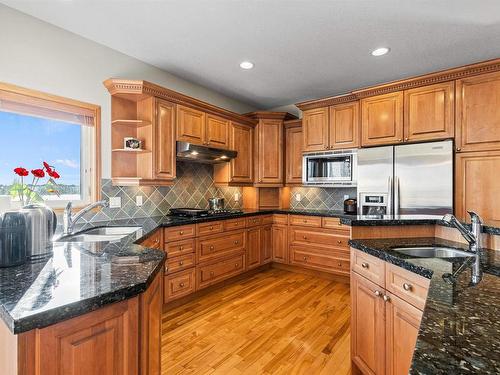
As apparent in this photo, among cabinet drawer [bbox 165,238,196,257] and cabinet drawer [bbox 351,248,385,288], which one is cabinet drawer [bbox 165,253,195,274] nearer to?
cabinet drawer [bbox 165,238,196,257]

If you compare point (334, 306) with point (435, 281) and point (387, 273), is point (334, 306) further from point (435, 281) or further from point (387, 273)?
point (435, 281)

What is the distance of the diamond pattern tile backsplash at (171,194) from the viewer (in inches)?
110

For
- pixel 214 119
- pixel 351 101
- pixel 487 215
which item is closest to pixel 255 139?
pixel 214 119

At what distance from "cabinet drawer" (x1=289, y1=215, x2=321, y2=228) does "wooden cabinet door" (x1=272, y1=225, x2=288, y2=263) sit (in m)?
0.20

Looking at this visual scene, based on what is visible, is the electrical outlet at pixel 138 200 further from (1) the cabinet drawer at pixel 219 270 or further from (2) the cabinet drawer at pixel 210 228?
(1) the cabinet drawer at pixel 219 270

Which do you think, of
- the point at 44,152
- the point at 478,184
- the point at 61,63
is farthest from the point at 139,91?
the point at 478,184

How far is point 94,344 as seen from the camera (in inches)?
35.0

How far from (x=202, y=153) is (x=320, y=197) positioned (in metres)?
2.09

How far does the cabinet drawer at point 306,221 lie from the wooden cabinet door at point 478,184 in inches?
60.7

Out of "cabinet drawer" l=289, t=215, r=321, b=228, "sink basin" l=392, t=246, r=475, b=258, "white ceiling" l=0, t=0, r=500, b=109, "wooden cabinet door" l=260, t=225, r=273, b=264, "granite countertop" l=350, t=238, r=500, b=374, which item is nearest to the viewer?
"granite countertop" l=350, t=238, r=500, b=374

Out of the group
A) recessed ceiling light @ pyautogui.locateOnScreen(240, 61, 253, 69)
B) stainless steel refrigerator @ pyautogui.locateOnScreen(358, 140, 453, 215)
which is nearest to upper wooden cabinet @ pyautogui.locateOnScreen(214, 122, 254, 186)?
recessed ceiling light @ pyautogui.locateOnScreen(240, 61, 253, 69)

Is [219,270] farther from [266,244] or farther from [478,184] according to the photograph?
[478,184]

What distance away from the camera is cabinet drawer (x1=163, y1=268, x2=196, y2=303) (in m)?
2.73

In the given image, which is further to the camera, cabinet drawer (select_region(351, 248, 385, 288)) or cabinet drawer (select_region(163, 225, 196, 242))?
cabinet drawer (select_region(163, 225, 196, 242))
